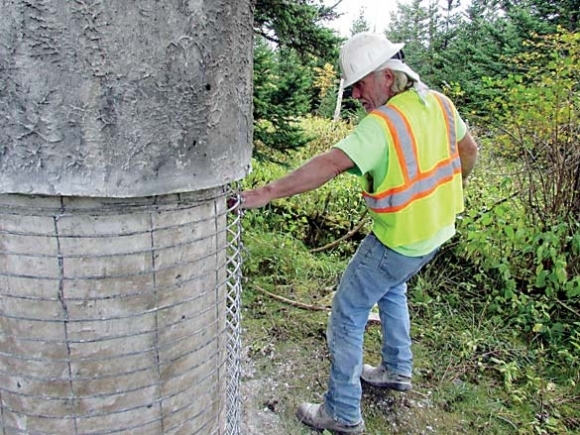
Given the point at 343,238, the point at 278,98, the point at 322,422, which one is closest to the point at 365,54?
the point at 322,422

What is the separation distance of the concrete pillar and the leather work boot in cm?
123

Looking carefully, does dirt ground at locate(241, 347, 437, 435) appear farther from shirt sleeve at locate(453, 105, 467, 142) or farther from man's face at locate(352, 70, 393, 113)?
man's face at locate(352, 70, 393, 113)

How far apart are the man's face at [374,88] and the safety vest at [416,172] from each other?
98 mm

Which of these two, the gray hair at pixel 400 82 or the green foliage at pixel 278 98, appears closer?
the gray hair at pixel 400 82

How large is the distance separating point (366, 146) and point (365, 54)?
0.47 meters

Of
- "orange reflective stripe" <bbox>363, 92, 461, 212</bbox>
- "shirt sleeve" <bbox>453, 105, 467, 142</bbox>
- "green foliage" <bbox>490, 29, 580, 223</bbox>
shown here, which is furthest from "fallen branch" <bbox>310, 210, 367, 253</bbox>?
"orange reflective stripe" <bbox>363, 92, 461, 212</bbox>

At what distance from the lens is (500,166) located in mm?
4523

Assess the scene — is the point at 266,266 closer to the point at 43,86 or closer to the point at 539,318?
the point at 539,318

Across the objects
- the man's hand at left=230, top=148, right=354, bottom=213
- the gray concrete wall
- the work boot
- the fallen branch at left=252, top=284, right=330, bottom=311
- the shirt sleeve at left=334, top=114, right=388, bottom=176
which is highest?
the gray concrete wall

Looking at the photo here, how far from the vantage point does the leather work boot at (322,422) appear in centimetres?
263

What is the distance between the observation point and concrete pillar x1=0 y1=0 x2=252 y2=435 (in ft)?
3.83

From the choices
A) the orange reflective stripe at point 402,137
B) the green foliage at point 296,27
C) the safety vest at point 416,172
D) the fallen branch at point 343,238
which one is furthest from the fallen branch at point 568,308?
the green foliage at point 296,27

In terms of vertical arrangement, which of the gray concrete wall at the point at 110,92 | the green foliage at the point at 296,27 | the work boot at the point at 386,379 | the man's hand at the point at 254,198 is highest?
the green foliage at the point at 296,27

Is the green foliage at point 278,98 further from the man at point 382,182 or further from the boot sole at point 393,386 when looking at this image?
the boot sole at point 393,386
